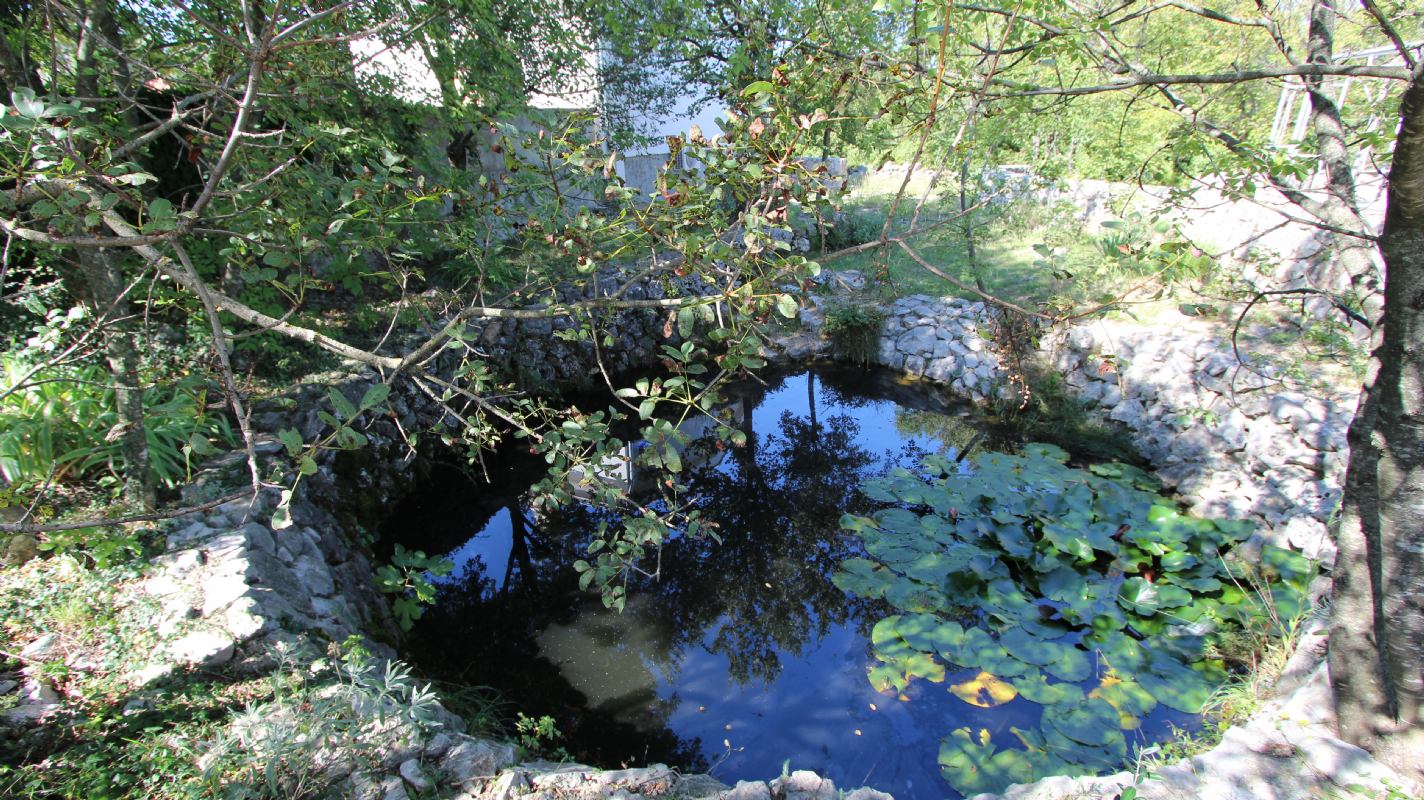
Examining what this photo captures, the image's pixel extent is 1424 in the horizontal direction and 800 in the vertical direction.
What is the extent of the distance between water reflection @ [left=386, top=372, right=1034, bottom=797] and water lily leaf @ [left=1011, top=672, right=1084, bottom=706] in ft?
0.58

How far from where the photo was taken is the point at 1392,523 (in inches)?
83.4

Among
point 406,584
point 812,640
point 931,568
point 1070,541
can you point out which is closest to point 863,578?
point 931,568

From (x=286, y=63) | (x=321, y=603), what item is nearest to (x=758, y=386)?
(x=321, y=603)

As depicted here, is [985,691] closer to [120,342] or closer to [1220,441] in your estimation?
[1220,441]

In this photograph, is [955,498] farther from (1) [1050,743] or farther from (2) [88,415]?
(2) [88,415]

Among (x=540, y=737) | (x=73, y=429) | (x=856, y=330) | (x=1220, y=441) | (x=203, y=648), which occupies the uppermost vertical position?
(x=73, y=429)

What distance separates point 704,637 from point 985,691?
1627 mm

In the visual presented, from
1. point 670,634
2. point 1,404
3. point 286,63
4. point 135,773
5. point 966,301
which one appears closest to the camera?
point 135,773

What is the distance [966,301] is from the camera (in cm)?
818

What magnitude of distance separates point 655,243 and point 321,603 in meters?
2.62

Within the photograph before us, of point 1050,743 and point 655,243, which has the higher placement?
point 655,243

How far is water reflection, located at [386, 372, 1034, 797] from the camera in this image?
3.41 meters

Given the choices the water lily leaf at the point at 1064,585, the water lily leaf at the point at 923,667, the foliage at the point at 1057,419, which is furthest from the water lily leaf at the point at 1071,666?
the foliage at the point at 1057,419

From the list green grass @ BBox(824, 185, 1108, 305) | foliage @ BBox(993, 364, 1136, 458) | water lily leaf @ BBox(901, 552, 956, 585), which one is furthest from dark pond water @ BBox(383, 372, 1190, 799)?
green grass @ BBox(824, 185, 1108, 305)
